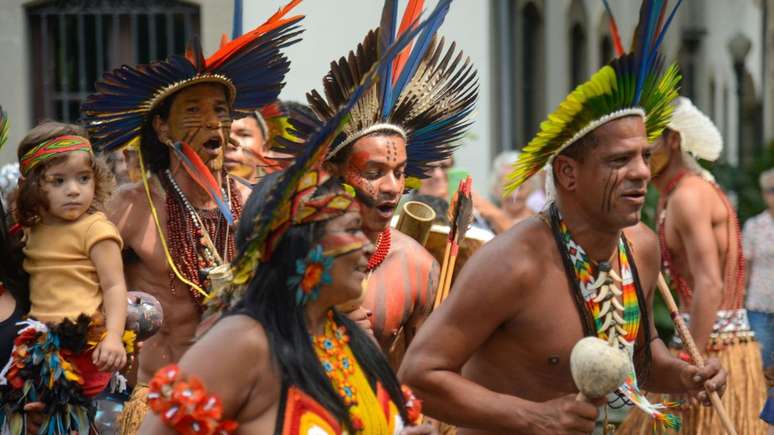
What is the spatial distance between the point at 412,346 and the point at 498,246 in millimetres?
440

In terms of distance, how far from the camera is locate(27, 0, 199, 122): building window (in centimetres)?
1355

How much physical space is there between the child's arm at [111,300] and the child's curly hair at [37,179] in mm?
235

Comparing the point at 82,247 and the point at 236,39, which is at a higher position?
the point at 236,39

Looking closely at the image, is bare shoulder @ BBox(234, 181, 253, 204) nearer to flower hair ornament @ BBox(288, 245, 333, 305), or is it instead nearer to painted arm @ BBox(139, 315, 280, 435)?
flower hair ornament @ BBox(288, 245, 333, 305)

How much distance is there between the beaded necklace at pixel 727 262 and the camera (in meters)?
8.61

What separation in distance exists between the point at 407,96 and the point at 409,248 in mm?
641

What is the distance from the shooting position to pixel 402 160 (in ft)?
20.1

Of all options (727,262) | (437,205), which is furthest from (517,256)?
(727,262)

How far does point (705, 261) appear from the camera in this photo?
8.31 metres

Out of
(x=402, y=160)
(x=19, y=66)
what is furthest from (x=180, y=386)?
(x=19, y=66)

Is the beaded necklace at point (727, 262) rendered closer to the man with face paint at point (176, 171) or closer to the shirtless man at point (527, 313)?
the man with face paint at point (176, 171)

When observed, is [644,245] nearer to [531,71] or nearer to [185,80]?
[185,80]

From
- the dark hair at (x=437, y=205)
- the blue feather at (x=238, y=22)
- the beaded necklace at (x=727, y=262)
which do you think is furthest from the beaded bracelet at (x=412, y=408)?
the beaded necklace at (x=727, y=262)

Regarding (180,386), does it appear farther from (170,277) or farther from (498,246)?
(170,277)
